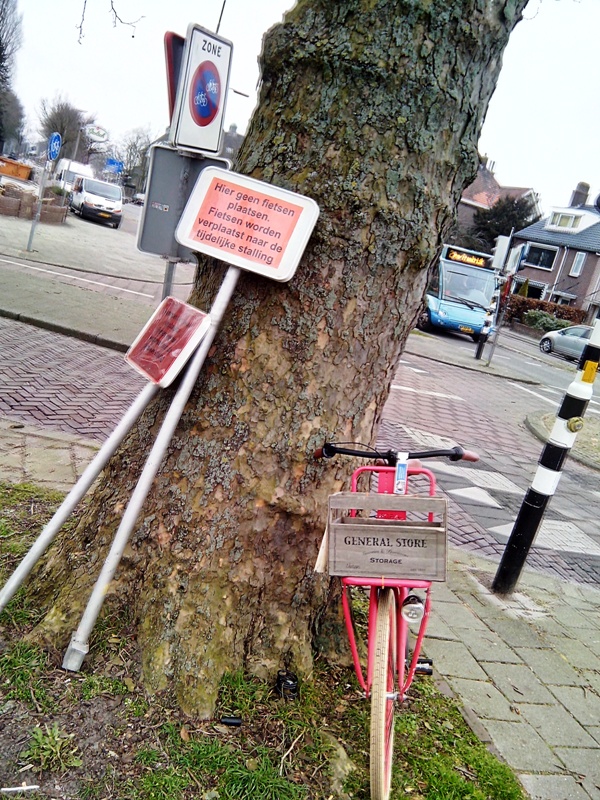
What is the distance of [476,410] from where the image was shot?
36.7 ft

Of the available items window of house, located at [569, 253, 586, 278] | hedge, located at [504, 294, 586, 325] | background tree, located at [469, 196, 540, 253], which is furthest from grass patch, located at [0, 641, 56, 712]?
background tree, located at [469, 196, 540, 253]

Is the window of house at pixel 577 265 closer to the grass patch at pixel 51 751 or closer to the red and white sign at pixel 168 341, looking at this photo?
the red and white sign at pixel 168 341

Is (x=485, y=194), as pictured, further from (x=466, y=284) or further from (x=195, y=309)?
(x=195, y=309)

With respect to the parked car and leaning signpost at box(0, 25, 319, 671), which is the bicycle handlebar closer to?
leaning signpost at box(0, 25, 319, 671)

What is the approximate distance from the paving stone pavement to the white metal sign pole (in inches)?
64.2

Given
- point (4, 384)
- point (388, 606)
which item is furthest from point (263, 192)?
point (4, 384)

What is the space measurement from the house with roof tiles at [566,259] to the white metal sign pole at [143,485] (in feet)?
151

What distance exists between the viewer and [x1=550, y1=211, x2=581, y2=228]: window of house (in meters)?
49.5

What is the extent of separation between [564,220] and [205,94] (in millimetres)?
52207

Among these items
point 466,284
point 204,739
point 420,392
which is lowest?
point 420,392

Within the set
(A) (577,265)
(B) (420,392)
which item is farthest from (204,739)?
(A) (577,265)

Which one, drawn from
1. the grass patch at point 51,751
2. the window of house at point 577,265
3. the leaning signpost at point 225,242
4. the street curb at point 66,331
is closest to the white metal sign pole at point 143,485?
the leaning signpost at point 225,242

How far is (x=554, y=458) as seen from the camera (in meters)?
4.57

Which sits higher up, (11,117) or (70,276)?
(11,117)
